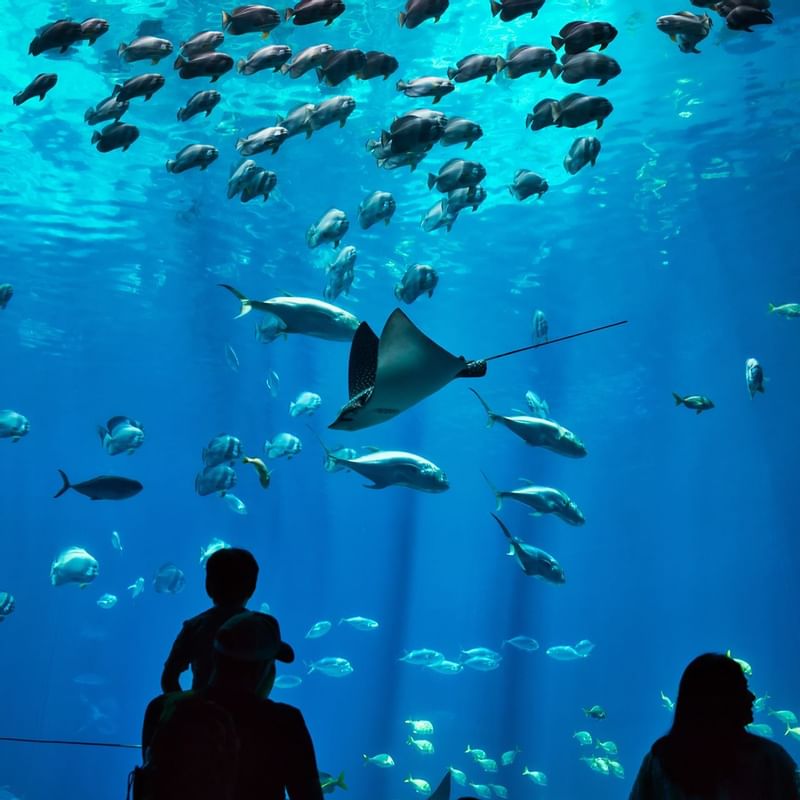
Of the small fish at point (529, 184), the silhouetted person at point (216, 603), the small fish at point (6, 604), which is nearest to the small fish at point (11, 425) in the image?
the small fish at point (6, 604)

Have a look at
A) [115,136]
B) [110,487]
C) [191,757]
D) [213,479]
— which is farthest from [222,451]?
[191,757]

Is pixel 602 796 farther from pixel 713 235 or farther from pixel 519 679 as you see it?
pixel 713 235

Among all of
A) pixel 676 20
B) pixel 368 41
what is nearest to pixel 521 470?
Answer: pixel 368 41

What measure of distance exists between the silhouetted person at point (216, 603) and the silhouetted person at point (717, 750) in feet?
6.23

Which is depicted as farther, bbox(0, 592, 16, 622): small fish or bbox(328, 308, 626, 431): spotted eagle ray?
bbox(0, 592, 16, 622): small fish

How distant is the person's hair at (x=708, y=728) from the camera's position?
218 cm

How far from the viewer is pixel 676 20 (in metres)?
6.32

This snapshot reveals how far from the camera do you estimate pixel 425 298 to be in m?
25.8

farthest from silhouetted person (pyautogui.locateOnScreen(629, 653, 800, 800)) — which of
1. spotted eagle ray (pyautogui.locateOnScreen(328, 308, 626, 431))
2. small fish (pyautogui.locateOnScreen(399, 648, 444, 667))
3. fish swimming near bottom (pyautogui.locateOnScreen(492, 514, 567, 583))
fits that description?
small fish (pyautogui.locateOnScreen(399, 648, 444, 667))

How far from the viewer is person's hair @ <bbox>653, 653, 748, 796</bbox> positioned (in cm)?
218

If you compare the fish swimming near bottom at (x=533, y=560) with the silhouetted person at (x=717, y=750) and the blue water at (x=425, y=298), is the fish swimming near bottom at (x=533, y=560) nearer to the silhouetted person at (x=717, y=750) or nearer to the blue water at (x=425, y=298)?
the silhouetted person at (x=717, y=750)

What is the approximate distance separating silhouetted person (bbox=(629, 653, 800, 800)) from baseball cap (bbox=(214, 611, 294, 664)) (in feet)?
4.42

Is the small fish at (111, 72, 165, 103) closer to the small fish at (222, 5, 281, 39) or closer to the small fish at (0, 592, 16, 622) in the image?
the small fish at (222, 5, 281, 39)

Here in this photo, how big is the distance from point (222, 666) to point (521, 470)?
151ft
